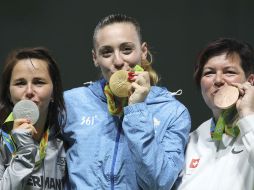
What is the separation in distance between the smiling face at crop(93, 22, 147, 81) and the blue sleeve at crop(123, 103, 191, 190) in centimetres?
24

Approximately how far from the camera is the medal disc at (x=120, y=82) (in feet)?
7.63

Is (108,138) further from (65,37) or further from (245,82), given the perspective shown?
(65,37)

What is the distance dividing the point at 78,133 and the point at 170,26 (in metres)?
1.95

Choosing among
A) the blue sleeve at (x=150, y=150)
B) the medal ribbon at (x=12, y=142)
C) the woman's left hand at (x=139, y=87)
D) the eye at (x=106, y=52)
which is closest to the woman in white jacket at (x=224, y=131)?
the blue sleeve at (x=150, y=150)

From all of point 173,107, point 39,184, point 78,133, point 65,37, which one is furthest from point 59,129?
point 65,37

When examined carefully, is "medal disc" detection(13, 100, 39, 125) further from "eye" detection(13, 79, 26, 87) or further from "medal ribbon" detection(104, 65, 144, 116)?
"medal ribbon" detection(104, 65, 144, 116)

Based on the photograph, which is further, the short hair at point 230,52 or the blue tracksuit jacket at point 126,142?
the short hair at point 230,52

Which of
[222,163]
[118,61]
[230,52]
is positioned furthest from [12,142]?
[230,52]

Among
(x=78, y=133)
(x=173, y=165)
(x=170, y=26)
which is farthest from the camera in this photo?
(x=170, y=26)

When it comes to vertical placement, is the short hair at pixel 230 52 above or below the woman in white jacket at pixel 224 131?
above

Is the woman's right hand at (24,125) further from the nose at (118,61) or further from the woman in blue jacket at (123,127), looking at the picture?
the nose at (118,61)

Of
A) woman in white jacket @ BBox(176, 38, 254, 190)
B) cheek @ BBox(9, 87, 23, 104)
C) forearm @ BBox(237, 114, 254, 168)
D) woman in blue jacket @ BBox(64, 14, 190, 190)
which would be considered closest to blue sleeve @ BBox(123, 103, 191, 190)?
woman in blue jacket @ BBox(64, 14, 190, 190)

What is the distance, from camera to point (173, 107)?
2.48 metres

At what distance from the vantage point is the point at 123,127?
2281 mm
